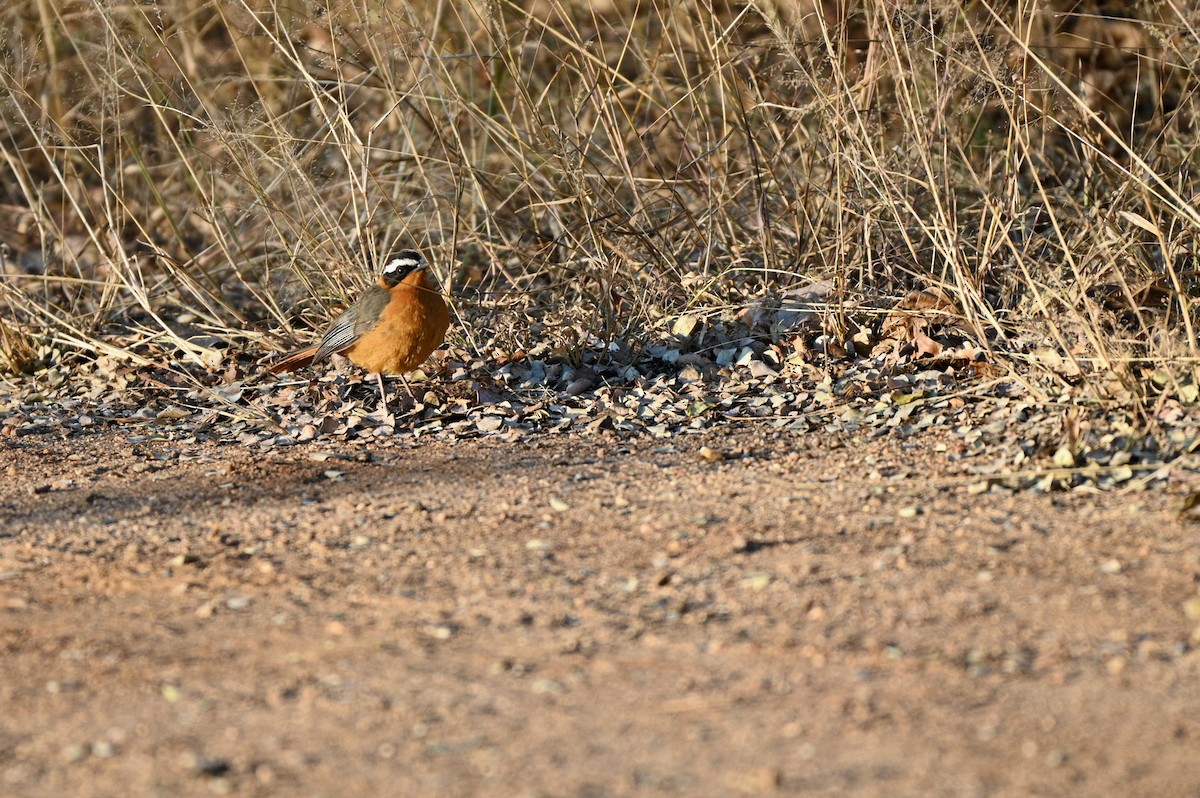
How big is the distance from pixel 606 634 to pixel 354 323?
10.7 feet

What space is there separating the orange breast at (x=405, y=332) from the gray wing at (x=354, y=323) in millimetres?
38

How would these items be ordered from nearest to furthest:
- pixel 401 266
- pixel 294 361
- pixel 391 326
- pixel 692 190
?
pixel 391 326, pixel 401 266, pixel 294 361, pixel 692 190

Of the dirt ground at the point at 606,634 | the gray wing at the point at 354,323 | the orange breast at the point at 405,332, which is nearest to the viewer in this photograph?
the dirt ground at the point at 606,634

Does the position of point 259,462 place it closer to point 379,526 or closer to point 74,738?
point 379,526

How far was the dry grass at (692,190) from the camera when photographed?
19.4 ft

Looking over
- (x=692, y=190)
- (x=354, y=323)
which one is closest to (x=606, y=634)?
(x=354, y=323)

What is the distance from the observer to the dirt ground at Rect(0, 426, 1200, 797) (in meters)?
2.98

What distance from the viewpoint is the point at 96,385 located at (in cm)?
722

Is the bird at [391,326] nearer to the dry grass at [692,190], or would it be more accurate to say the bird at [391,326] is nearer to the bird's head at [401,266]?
the bird's head at [401,266]

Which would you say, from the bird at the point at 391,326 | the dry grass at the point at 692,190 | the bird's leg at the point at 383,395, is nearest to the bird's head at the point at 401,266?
the bird at the point at 391,326

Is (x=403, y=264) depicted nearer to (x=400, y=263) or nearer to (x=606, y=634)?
(x=400, y=263)

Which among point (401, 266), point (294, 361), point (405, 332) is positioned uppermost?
point (401, 266)

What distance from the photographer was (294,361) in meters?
6.76

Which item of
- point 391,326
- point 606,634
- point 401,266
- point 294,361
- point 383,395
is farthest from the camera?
point 294,361
